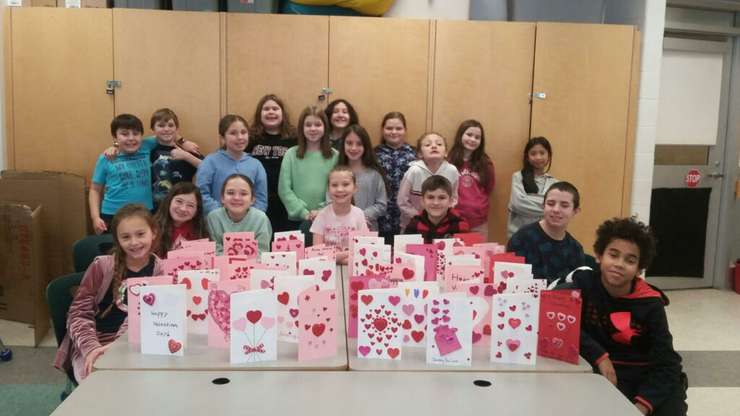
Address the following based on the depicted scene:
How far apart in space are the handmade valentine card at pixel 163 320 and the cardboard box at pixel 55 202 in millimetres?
2514

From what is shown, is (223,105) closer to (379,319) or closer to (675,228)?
(379,319)

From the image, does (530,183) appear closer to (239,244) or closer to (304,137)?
(304,137)

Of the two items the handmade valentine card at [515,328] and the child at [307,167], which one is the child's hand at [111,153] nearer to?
the child at [307,167]

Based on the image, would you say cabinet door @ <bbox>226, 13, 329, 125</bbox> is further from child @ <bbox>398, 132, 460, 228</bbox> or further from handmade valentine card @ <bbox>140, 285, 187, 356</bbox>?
handmade valentine card @ <bbox>140, 285, 187, 356</bbox>

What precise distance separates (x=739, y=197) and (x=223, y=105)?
169 inches

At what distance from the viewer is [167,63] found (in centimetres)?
409

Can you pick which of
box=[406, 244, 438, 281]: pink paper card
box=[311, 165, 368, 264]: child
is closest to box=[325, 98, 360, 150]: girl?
box=[311, 165, 368, 264]: child

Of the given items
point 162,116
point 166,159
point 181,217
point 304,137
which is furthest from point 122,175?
point 304,137

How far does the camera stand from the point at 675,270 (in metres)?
5.32

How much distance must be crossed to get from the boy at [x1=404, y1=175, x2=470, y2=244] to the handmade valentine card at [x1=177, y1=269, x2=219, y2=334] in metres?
1.46

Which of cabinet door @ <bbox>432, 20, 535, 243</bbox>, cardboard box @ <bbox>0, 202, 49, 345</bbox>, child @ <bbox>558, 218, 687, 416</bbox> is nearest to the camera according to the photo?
child @ <bbox>558, 218, 687, 416</bbox>

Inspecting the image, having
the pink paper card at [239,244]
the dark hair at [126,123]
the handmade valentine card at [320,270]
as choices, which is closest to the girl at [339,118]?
the dark hair at [126,123]

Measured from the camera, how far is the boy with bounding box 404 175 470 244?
3.18m

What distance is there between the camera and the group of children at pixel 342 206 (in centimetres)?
215
